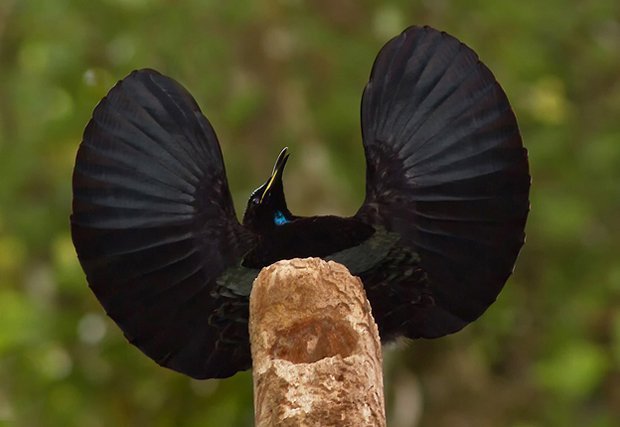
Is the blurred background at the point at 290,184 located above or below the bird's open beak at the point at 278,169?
above

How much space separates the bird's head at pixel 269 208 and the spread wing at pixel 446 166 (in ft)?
0.72

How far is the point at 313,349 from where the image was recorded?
8.86ft

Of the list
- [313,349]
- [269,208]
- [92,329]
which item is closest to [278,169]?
[269,208]

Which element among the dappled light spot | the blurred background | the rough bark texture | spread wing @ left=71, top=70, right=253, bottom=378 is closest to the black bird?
spread wing @ left=71, top=70, right=253, bottom=378

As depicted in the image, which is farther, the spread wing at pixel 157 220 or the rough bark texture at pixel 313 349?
the spread wing at pixel 157 220

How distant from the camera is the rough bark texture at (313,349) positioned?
103 inches

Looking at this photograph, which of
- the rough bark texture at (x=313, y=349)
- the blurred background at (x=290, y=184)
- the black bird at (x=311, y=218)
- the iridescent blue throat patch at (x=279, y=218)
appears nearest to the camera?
the rough bark texture at (x=313, y=349)

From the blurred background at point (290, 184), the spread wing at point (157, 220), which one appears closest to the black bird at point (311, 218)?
the spread wing at point (157, 220)

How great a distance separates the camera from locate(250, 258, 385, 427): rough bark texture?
260 cm

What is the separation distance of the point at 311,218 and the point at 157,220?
36 cm

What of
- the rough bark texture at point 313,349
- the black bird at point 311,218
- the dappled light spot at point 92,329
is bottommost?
the rough bark texture at point 313,349

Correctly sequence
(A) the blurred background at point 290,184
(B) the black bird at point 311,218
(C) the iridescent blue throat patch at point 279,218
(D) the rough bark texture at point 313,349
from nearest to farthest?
1. (D) the rough bark texture at point 313,349
2. (B) the black bird at point 311,218
3. (C) the iridescent blue throat patch at point 279,218
4. (A) the blurred background at point 290,184

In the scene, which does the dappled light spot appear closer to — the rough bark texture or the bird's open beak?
the bird's open beak

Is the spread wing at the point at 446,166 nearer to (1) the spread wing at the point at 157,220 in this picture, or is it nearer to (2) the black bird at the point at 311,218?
(2) the black bird at the point at 311,218
